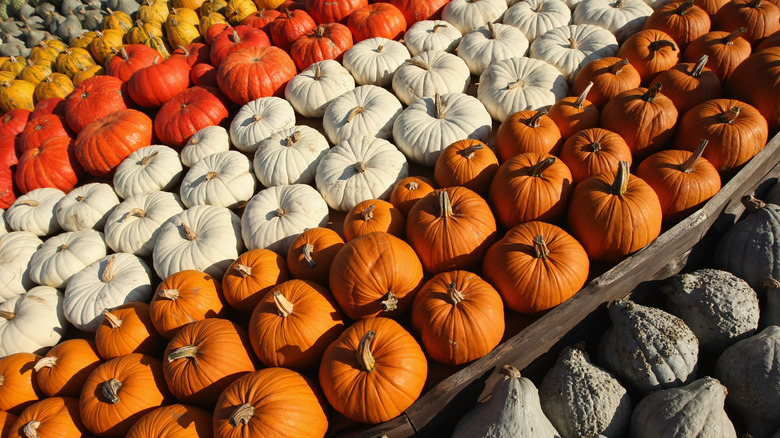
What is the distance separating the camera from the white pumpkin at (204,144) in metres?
3.80

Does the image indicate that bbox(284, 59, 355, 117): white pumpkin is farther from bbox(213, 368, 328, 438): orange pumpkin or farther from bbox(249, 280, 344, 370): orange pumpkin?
bbox(213, 368, 328, 438): orange pumpkin

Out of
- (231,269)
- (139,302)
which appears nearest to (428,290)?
(231,269)

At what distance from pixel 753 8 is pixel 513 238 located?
11.3 ft

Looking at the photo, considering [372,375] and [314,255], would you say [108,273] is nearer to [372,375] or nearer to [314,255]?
[314,255]

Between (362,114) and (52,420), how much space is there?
3.02 m

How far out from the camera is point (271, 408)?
193 cm

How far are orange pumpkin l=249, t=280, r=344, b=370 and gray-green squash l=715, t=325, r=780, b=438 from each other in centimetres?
222

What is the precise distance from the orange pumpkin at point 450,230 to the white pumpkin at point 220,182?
169cm

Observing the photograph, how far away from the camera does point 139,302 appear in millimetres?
2859

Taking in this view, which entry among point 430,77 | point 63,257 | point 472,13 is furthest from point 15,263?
point 472,13

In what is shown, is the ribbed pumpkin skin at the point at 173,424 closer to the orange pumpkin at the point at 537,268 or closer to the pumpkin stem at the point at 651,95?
the orange pumpkin at the point at 537,268

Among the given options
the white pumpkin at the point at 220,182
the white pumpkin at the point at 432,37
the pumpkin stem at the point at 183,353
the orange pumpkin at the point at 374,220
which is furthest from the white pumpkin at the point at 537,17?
the pumpkin stem at the point at 183,353

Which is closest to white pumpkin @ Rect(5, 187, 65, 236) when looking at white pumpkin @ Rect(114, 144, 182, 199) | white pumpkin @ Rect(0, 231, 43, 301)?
white pumpkin @ Rect(0, 231, 43, 301)

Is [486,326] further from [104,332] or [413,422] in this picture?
[104,332]
